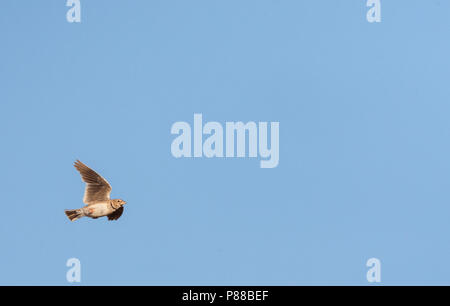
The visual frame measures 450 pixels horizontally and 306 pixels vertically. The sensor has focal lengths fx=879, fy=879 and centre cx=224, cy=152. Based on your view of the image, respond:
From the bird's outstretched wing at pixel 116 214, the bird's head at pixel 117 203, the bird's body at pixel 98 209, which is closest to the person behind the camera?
the bird's body at pixel 98 209

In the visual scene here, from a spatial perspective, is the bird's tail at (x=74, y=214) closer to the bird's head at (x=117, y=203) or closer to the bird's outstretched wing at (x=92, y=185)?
the bird's outstretched wing at (x=92, y=185)

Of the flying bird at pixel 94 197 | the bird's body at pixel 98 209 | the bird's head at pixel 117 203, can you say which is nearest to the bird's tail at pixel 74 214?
the flying bird at pixel 94 197

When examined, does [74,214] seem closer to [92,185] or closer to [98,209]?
[98,209]

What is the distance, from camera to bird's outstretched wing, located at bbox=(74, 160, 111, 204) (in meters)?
29.8

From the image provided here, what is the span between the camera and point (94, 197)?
29938 mm

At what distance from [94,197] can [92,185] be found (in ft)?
1.40

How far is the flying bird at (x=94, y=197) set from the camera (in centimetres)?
2973

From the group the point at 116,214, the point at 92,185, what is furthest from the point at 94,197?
the point at 116,214
